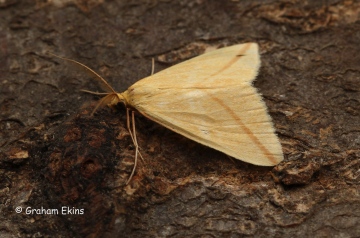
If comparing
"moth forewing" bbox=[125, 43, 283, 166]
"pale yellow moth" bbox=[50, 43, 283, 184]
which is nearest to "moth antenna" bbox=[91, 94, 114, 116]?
"pale yellow moth" bbox=[50, 43, 283, 184]

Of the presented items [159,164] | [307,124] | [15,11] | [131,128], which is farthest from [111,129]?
[15,11]

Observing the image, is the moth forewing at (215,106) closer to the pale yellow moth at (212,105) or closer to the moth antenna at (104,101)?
the pale yellow moth at (212,105)

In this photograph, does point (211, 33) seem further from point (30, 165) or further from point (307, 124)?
point (30, 165)

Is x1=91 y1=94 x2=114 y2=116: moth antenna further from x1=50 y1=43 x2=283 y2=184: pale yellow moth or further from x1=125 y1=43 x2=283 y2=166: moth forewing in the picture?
x1=125 y1=43 x2=283 y2=166: moth forewing

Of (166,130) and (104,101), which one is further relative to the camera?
(166,130)

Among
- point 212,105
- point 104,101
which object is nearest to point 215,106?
point 212,105

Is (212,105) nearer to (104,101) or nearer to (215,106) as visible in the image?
(215,106)
